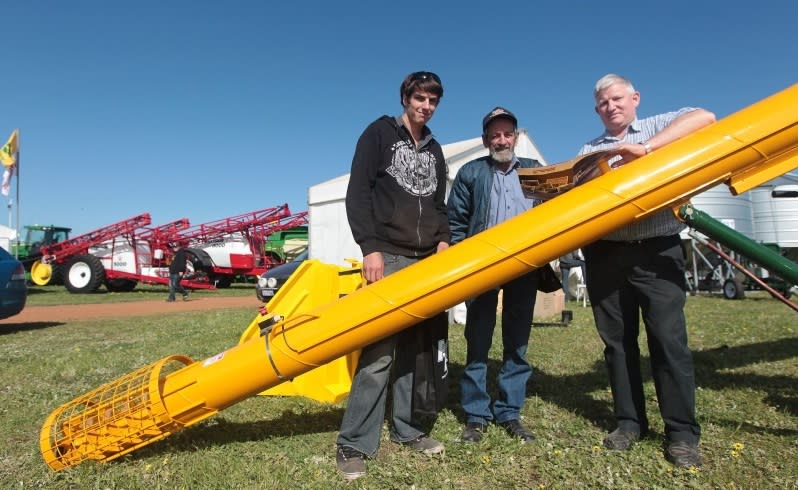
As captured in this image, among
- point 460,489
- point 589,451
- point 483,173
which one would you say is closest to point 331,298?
point 483,173

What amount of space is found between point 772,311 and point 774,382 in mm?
6939

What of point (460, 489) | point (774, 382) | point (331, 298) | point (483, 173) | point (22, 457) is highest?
point (483, 173)

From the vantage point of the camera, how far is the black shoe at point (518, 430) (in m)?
2.88

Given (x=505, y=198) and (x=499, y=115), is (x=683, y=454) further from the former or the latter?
(x=499, y=115)

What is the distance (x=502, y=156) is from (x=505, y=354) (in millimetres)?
1228

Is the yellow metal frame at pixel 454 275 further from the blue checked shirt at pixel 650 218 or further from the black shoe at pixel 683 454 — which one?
the black shoe at pixel 683 454

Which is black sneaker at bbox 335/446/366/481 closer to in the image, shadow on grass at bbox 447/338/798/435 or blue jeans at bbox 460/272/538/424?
blue jeans at bbox 460/272/538/424

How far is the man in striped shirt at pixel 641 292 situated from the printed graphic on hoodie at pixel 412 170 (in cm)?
95

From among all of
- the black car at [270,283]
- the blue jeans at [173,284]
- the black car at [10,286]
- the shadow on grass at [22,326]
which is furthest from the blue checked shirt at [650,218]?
the blue jeans at [173,284]

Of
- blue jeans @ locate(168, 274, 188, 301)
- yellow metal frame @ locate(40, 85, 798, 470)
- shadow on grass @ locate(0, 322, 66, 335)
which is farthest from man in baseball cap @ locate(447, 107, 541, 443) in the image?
blue jeans @ locate(168, 274, 188, 301)

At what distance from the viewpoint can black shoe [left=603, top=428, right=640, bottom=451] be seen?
2723 mm

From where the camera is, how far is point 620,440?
276 cm

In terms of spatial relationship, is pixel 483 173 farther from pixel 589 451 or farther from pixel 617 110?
pixel 589 451

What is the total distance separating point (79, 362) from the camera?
5184mm
